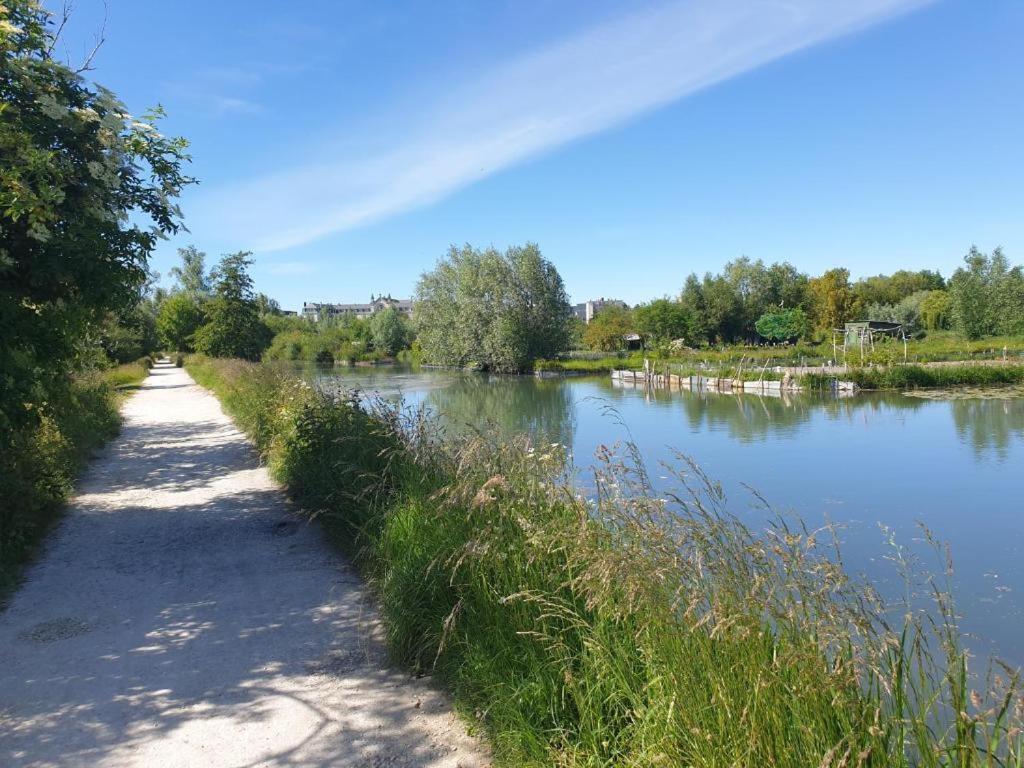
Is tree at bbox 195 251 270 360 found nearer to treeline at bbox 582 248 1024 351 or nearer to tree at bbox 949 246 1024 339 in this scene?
treeline at bbox 582 248 1024 351

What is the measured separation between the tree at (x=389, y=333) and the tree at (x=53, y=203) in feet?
231

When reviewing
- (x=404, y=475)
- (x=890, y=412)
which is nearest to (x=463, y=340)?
(x=890, y=412)

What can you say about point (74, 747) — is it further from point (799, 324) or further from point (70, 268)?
point (799, 324)

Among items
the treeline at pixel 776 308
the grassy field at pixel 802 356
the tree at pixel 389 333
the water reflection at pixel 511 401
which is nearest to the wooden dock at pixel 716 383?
the grassy field at pixel 802 356

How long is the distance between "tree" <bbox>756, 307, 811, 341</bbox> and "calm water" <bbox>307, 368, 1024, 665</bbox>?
30.9m

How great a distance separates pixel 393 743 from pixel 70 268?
187 inches

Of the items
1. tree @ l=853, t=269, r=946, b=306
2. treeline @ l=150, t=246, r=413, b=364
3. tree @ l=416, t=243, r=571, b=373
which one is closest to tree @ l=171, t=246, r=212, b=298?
treeline @ l=150, t=246, r=413, b=364

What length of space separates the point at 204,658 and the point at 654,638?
304 centimetres

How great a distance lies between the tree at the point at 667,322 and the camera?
63.5 meters

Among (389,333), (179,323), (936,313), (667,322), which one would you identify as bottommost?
(936,313)

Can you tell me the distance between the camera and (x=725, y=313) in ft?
215

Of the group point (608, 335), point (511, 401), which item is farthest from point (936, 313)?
point (511, 401)

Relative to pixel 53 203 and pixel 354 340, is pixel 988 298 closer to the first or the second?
pixel 53 203

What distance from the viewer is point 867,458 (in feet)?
49.9
